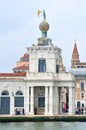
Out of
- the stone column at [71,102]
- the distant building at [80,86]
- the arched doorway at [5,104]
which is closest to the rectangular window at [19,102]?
the arched doorway at [5,104]

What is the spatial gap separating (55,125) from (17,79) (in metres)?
14.6

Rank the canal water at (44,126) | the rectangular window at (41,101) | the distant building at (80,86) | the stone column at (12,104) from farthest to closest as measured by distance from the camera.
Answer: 1. the distant building at (80,86)
2. the rectangular window at (41,101)
3. the stone column at (12,104)
4. the canal water at (44,126)

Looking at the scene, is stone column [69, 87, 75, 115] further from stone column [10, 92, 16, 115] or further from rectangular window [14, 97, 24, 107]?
stone column [10, 92, 16, 115]

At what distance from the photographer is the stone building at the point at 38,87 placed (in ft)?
260

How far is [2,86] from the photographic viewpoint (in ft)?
264

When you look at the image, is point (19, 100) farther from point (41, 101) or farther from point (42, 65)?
point (42, 65)

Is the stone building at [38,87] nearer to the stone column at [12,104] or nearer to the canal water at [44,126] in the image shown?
the stone column at [12,104]

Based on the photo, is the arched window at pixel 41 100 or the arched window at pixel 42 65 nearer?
the arched window at pixel 41 100

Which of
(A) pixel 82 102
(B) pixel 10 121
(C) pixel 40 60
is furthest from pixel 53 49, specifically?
(A) pixel 82 102

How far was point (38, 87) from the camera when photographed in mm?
80312

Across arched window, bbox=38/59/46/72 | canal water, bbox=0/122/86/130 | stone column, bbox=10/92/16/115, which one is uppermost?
arched window, bbox=38/59/46/72

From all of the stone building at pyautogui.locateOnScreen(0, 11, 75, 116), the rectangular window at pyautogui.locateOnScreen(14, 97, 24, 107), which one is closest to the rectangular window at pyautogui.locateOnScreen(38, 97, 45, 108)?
the stone building at pyautogui.locateOnScreen(0, 11, 75, 116)

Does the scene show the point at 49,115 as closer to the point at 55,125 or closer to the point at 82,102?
the point at 55,125

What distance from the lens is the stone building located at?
260 feet
